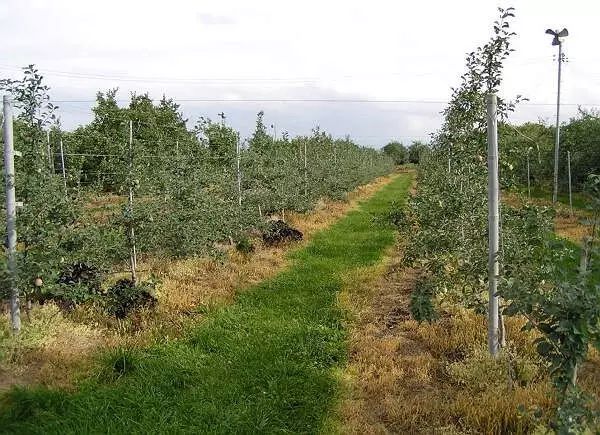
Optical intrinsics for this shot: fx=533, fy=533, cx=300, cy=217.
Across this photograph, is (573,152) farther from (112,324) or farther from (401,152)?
(401,152)

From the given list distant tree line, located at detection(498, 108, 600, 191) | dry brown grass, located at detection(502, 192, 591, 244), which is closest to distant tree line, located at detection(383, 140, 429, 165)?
Result: distant tree line, located at detection(498, 108, 600, 191)

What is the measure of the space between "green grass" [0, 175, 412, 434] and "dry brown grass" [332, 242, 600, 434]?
322 mm

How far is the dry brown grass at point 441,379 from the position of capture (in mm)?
4238

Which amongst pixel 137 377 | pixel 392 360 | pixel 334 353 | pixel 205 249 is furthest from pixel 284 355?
pixel 205 249

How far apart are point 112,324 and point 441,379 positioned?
3949 mm

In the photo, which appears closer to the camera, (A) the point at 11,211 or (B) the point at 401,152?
(A) the point at 11,211

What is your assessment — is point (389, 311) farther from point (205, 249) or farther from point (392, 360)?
point (205, 249)

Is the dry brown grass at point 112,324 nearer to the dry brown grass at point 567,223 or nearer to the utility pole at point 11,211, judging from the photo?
the utility pole at point 11,211

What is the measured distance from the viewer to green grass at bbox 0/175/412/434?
4.43 m

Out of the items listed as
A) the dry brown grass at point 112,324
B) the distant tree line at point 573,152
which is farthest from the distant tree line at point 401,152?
the dry brown grass at point 112,324

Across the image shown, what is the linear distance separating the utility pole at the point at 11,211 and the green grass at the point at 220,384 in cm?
123

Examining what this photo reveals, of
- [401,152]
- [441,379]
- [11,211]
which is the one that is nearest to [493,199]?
[441,379]

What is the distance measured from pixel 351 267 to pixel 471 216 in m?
4.53

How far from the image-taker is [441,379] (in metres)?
5.11
